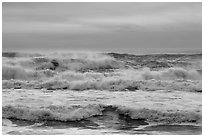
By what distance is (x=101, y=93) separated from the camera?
4508mm

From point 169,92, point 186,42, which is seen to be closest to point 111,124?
point 169,92

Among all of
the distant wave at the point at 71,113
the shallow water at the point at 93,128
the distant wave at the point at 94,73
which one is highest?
the distant wave at the point at 94,73

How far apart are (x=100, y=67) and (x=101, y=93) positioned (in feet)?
→ 0.72

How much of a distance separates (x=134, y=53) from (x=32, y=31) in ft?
2.74

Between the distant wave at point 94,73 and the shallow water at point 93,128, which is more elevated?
the distant wave at point 94,73

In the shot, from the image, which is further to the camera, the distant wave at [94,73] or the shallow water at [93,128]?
the distant wave at [94,73]

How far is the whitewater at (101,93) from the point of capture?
4.41 metres

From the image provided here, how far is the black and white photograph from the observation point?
4.43m

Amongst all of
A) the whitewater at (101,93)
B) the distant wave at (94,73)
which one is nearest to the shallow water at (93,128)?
the whitewater at (101,93)

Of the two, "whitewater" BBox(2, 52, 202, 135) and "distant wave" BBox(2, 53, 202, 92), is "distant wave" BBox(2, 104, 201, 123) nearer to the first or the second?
"whitewater" BBox(2, 52, 202, 135)

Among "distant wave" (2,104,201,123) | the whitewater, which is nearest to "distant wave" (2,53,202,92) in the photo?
the whitewater

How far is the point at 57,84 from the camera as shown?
4531 mm

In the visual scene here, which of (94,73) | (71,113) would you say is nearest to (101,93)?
(94,73)

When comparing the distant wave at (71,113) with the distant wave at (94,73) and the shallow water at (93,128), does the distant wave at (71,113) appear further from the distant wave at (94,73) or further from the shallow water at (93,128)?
the distant wave at (94,73)
